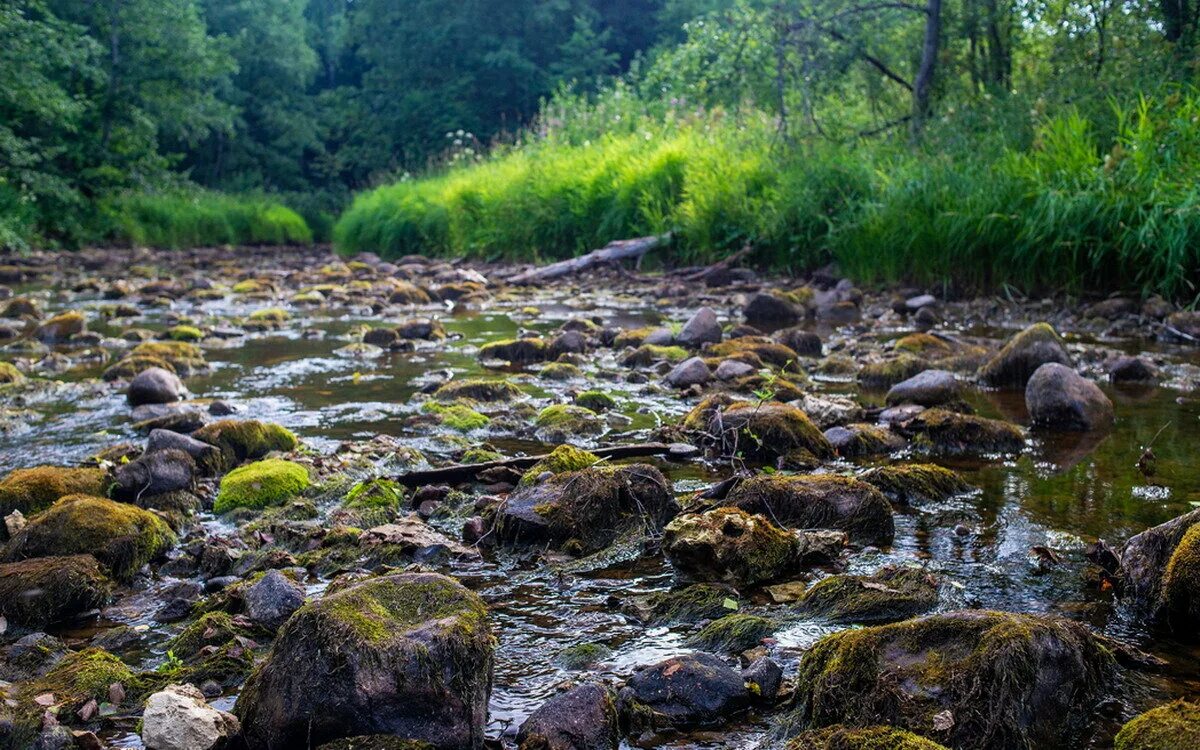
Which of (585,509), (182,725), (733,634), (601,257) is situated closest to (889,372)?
(585,509)

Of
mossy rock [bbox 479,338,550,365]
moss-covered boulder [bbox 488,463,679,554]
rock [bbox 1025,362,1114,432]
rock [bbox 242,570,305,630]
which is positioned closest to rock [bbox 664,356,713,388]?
mossy rock [bbox 479,338,550,365]

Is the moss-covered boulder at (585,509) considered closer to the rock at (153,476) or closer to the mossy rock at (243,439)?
the rock at (153,476)

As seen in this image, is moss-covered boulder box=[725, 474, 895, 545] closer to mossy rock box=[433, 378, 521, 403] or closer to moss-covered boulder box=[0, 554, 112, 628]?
moss-covered boulder box=[0, 554, 112, 628]

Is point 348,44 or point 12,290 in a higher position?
point 348,44

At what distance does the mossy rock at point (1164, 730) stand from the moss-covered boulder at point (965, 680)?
141mm

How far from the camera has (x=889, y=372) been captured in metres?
6.32

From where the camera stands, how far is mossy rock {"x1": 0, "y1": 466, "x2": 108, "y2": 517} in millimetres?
3924

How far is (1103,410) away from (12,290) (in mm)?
14069

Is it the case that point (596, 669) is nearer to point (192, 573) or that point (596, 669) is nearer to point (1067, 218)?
point (192, 573)

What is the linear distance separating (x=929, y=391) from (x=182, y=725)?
428cm

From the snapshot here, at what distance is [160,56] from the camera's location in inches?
1056

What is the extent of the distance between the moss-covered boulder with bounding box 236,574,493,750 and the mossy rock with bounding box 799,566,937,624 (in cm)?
109

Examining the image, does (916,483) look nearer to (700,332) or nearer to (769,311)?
(700,332)

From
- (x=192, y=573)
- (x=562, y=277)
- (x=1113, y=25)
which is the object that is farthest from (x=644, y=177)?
(x=192, y=573)
